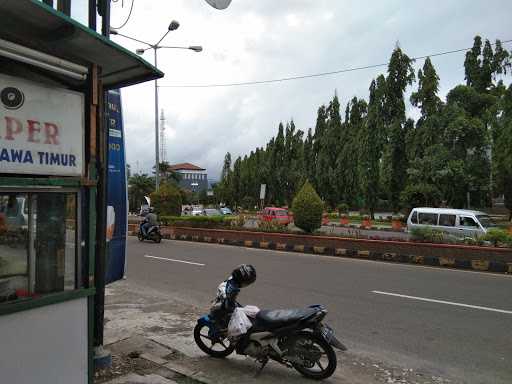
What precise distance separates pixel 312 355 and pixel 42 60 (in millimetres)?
3498

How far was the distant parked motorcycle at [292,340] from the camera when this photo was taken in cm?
438

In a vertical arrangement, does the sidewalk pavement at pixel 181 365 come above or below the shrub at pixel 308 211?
below

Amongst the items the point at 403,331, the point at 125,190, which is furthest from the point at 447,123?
the point at 125,190

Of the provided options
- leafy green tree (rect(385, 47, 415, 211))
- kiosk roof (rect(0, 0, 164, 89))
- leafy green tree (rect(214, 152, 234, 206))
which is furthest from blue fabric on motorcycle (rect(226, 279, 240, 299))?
leafy green tree (rect(214, 152, 234, 206))

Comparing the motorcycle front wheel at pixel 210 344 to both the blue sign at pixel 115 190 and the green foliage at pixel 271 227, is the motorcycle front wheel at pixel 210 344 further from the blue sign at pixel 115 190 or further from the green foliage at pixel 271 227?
the green foliage at pixel 271 227

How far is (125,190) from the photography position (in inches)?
202

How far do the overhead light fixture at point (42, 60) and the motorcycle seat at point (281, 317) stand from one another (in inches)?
111

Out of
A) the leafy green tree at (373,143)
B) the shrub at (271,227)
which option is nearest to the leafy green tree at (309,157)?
the leafy green tree at (373,143)

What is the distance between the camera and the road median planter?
1154cm

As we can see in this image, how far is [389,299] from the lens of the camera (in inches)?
308

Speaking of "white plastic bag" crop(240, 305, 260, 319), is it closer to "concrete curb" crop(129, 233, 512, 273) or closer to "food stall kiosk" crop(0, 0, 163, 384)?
"food stall kiosk" crop(0, 0, 163, 384)

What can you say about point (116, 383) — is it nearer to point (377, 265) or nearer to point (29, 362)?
point (29, 362)

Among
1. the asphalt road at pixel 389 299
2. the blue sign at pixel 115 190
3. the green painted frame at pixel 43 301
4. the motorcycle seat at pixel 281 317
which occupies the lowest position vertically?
the asphalt road at pixel 389 299

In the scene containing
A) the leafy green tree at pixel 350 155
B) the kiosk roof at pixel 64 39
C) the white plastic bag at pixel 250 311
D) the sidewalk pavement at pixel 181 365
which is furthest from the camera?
the leafy green tree at pixel 350 155
